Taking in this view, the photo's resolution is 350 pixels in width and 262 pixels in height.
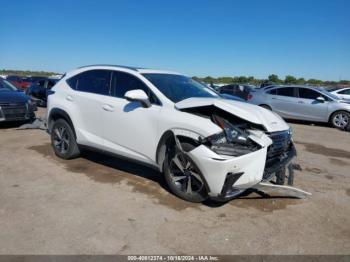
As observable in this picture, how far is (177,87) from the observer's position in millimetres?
5066

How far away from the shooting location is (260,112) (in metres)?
4.32

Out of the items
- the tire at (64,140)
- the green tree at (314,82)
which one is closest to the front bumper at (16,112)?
the tire at (64,140)

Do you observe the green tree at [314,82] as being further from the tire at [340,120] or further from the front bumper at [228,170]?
the front bumper at [228,170]

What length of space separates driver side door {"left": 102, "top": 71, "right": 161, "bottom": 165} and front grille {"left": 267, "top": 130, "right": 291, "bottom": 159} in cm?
151

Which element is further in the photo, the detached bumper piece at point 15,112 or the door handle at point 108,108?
the detached bumper piece at point 15,112

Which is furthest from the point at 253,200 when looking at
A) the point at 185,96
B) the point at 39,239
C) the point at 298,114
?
the point at 298,114

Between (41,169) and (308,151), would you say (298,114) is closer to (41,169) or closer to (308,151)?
(308,151)

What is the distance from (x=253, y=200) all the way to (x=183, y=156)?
3.82ft

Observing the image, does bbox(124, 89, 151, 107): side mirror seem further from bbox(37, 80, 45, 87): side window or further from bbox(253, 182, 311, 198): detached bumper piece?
→ bbox(37, 80, 45, 87): side window

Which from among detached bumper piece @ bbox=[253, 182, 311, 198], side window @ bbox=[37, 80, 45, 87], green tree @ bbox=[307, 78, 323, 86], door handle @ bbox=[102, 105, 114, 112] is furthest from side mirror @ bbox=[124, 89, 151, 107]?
green tree @ bbox=[307, 78, 323, 86]

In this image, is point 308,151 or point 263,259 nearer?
point 263,259

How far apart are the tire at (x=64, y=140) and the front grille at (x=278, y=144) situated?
11.6 ft

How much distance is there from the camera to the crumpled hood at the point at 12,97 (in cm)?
934

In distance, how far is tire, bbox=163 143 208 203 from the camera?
13.3 feet
